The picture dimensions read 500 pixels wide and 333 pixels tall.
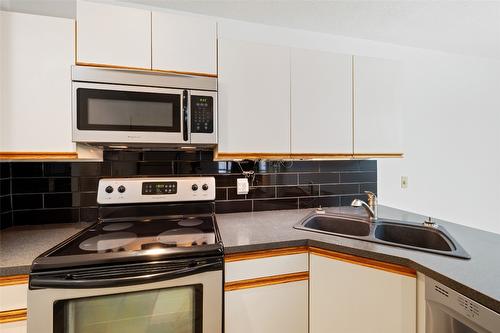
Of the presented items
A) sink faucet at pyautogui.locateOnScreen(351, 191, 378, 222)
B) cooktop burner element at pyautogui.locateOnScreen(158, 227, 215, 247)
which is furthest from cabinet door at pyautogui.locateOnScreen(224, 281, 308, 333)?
sink faucet at pyautogui.locateOnScreen(351, 191, 378, 222)

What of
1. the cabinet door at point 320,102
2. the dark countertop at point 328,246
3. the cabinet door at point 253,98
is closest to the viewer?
the dark countertop at point 328,246

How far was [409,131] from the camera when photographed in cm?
223

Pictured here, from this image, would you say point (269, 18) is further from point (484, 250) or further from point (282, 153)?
point (484, 250)

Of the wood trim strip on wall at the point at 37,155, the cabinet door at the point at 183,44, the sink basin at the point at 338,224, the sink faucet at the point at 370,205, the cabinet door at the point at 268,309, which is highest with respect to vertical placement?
the cabinet door at the point at 183,44

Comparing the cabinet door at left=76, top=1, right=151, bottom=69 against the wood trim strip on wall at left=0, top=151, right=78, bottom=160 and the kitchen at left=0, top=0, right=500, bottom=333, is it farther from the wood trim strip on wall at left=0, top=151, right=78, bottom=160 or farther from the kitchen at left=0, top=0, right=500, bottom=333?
the wood trim strip on wall at left=0, top=151, right=78, bottom=160

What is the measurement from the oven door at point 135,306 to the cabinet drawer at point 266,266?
0.27ft

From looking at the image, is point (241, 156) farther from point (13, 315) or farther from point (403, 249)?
point (13, 315)

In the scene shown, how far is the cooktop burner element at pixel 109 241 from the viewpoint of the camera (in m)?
1.09

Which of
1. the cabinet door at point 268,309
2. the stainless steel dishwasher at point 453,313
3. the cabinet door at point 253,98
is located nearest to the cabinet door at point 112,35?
the cabinet door at point 253,98

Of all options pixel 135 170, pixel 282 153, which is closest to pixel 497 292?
pixel 282 153

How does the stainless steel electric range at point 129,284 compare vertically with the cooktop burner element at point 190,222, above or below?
below

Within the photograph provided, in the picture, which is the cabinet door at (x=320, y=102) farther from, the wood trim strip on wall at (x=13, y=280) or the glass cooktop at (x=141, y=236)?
the wood trim strip on wall at (x=13, y=280)

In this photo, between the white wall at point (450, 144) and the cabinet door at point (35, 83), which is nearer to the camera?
the cabinet door at point (35, 83)

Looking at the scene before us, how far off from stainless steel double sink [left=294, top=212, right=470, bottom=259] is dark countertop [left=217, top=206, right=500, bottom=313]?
0.17 feet
